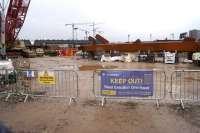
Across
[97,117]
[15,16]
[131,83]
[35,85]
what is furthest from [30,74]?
[15,16]

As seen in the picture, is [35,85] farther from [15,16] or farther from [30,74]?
[15,16]

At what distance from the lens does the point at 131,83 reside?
1031 centimetres

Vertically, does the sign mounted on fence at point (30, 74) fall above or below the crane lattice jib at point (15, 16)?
below

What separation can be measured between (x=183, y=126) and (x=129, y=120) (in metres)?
1.35

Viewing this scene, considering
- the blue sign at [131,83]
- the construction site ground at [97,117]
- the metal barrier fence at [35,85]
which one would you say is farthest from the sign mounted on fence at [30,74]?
the blue sign at [131,83]

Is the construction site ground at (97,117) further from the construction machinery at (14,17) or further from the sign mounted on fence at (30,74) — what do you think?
the construction machinery at (14,17)

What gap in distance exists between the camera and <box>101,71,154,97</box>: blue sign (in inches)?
405

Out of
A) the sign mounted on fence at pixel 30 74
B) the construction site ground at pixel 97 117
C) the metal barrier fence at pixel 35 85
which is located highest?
the sign mounted on fence at pixel 30 74

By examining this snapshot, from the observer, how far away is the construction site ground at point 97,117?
7.79 meters

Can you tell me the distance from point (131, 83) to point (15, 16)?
3784 centimetres

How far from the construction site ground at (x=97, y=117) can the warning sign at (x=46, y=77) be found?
612mm

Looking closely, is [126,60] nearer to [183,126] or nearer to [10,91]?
[10,91]

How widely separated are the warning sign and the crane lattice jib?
34.6m

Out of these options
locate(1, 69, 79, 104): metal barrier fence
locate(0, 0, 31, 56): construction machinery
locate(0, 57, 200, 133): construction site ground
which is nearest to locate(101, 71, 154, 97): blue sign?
locate(0, 57, 200, 133): construction site ground
